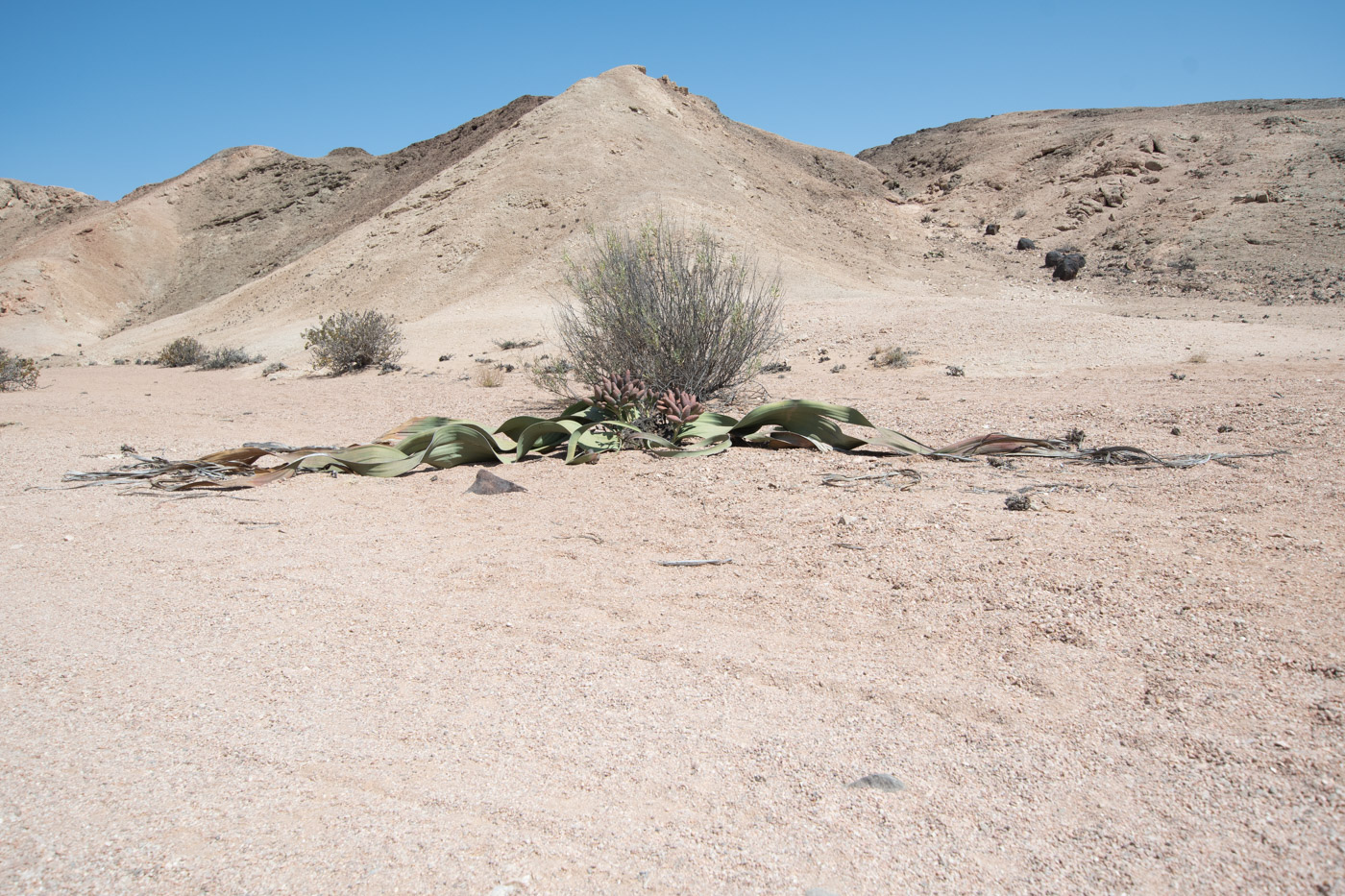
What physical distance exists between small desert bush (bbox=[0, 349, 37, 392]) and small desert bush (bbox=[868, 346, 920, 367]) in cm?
1356

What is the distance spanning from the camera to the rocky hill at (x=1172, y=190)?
2255 centimetres

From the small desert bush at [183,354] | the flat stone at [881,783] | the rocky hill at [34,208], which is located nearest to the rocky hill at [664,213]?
the small desert bush at [183,354]

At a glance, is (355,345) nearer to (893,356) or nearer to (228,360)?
(228,360)

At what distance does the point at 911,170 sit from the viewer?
40.9 metres

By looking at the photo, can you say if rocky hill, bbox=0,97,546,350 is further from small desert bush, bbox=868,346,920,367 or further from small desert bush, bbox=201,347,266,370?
small desert bush, bbox=868,346,920,367

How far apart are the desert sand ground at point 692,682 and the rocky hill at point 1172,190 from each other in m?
18.7

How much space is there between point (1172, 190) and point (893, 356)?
25.4 meters

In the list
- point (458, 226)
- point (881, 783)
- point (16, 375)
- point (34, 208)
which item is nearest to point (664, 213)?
point (458, 226)

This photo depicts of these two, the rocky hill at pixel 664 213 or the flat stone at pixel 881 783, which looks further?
the rocky hill at pixel 664 213

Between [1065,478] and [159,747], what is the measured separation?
4.39 m

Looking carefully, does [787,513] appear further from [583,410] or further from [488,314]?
[488,314]

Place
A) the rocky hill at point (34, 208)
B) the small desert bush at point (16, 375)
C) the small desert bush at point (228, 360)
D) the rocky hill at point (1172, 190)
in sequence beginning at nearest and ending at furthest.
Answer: the small desert bush at point (16, 375), the small desert bush at point (228, 360), the rocky hill at point (1172, 190), the rocky hill at point (34, 208)

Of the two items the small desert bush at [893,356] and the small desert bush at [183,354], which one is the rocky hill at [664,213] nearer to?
the small desert bush at [183,354]

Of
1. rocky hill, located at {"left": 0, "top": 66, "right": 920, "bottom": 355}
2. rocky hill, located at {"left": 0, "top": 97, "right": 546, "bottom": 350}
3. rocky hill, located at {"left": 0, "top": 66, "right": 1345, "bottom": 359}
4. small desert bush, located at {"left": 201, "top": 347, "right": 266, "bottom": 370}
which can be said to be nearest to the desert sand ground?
rocky hill, located at {"left": 0, "top": 66, "right": 1345, "bottom": 359}
